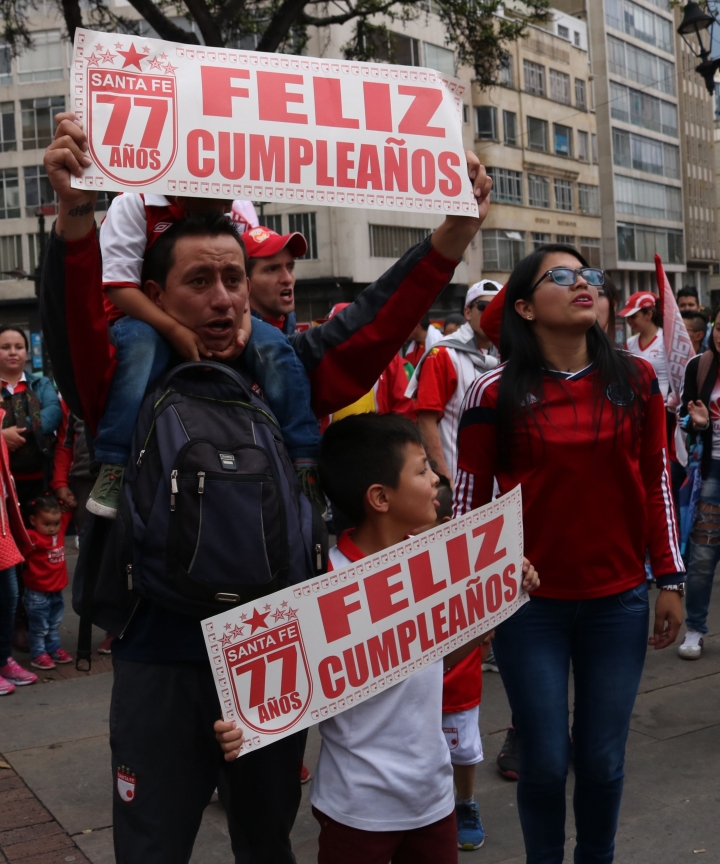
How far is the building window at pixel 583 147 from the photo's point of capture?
52.0 meters

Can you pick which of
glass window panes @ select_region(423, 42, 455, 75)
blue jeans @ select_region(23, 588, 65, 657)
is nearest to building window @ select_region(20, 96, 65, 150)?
glass window panes @ select_region(423, 42, 455, 75)

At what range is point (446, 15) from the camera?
15148mm

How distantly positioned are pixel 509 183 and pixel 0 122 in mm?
21261

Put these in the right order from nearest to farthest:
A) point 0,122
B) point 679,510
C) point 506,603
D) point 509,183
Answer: point 506,603 < point 679,510 < point 0,122 < point 509,183

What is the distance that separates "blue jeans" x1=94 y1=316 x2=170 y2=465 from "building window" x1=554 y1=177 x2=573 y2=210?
4951 centimetres

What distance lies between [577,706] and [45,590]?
166 inches

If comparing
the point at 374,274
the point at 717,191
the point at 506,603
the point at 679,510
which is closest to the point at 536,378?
the point at 506,603

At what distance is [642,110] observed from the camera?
5841 centimetres

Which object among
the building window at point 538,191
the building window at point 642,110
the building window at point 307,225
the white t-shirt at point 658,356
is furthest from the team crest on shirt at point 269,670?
the building window at point 642,110

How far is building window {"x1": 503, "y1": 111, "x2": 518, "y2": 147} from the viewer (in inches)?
1823

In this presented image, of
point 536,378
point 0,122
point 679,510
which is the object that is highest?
point 0,122

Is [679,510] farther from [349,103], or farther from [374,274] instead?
[374,274]

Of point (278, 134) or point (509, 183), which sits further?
point (509, 183)

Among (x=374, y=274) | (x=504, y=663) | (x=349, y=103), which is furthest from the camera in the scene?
(x=374, y=274)
